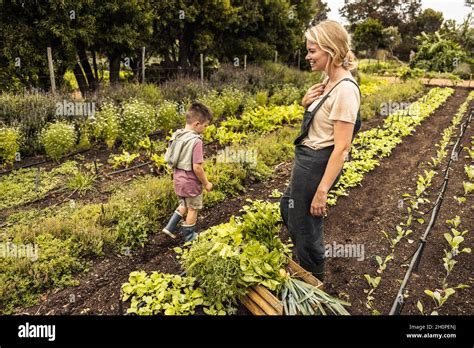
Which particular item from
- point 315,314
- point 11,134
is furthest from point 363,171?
point 11,134

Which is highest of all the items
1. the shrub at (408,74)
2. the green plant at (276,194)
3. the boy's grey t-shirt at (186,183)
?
the shrub at (408,74)

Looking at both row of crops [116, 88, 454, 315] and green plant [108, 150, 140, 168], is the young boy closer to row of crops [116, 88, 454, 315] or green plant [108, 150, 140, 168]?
row of crops [116, 88, 454, 315]

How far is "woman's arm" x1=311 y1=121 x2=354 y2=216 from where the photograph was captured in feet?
7.61

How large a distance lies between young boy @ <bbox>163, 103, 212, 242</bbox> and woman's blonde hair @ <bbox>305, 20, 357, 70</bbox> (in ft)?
4.89

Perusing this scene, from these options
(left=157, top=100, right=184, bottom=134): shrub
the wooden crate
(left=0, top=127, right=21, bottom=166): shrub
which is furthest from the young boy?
(left=157, top=100, right=184, bottom=134): shrub

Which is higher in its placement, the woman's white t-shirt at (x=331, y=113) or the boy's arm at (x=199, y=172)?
the woman's white t-shirt at (x=331, y=113)

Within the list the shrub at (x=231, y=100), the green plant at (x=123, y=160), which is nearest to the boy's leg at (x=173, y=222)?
the green plant at (x=123, y=160)

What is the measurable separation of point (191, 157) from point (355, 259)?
82.1 inches

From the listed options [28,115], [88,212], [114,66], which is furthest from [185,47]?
[88,212]

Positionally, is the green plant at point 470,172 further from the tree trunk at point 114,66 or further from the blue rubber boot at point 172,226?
the tree trunk at point 114,66

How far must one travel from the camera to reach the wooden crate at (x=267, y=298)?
105 inches

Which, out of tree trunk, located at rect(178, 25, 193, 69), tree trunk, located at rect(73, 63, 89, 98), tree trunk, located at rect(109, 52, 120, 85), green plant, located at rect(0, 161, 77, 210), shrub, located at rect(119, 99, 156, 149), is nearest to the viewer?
green plant, located at rect(0, 161, 77, 210)

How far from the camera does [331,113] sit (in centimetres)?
234

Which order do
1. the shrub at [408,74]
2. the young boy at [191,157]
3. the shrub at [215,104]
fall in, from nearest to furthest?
the young boy at [191,157] < the shrub at [215,104] < the shrub at [408,74]
